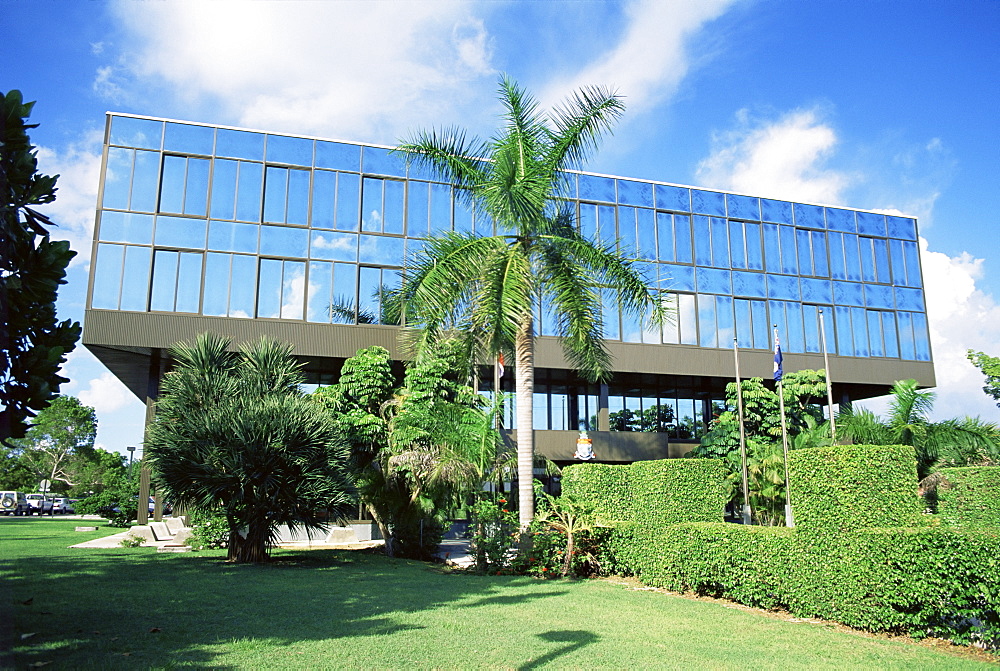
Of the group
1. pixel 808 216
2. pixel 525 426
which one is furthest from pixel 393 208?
pixel 808 216

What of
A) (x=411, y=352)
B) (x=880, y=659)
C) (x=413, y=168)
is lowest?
(x=880, y=659)

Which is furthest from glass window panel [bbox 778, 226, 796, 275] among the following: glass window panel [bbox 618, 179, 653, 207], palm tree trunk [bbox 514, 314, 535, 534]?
palm tree trunk [bbox 514, 314, 535, 534]

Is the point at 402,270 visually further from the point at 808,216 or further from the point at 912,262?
the point at 912,262

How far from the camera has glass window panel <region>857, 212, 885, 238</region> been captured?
35.2 meters

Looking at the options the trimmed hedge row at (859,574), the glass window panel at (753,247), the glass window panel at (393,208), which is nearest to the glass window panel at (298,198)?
the glass window panel at (393,208)

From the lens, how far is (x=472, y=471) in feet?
57.4

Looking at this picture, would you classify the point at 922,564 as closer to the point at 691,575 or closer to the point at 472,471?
the point at 691,575

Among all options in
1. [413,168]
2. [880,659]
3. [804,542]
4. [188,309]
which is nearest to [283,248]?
[188,309]

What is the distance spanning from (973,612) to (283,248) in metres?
24.1

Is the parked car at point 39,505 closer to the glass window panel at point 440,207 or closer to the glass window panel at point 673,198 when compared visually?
the glass window panel at point 440,207

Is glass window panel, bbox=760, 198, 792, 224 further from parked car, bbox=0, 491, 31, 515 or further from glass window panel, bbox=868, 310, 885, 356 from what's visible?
parked car, bbox=0, 491, 31, 515

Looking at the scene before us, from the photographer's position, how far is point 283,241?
90.5 ft

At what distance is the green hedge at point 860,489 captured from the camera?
10.2 m

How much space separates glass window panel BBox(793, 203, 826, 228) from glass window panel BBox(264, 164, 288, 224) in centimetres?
2242
